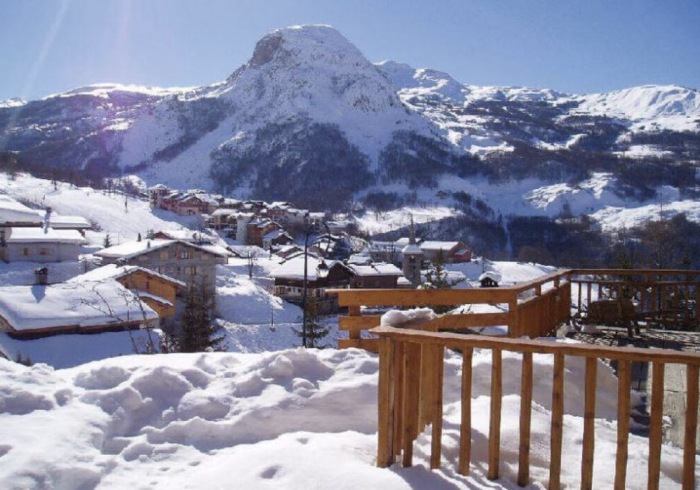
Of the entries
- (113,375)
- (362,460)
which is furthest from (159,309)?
(362,460)

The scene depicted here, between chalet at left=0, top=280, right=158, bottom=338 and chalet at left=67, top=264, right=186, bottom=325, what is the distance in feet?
16.3

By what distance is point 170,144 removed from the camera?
636ft

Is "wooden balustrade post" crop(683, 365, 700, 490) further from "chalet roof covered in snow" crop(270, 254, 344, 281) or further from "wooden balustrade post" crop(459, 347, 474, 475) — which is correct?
"chalet roof covered in snow" crop(270, 254, 344, 281)

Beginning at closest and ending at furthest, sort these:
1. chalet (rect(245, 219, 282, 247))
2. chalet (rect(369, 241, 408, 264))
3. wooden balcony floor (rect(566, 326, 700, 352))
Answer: wooden balcony floor (rect(566, 326, 700, 352)) < chalet (rect(369, 241, 408, 264)) < chalet (rect(245, 219, 282, 247))

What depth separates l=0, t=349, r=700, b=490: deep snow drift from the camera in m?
3.39

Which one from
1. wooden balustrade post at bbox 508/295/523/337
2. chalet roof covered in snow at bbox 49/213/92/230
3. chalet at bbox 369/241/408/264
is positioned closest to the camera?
wooden balustrade post at bbox 508/295/523/337

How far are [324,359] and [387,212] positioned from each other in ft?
438

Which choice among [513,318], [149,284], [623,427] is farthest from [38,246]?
[623,427]

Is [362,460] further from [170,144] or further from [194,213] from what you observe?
[170,144]

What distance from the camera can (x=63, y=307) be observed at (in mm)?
22266

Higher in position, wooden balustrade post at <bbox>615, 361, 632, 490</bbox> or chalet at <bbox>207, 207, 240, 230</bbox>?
chalet at <bbox>207, 207, 240, 230</bbox>

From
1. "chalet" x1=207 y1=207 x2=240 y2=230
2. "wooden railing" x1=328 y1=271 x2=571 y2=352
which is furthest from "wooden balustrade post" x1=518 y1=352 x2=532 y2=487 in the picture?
"chalet" x1=207 y1=207 x2=240 y2=230

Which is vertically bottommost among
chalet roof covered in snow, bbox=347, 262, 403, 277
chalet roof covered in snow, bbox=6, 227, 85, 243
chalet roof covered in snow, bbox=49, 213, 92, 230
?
chalet roof covered in snow, bbox=347, 262, 403, 277

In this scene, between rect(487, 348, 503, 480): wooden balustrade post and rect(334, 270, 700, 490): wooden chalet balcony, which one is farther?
rect(487, 348, 503, 480): wooden balustrade post
